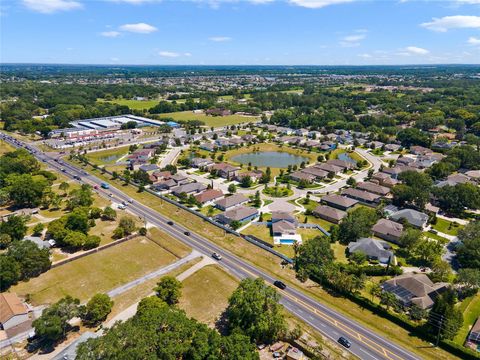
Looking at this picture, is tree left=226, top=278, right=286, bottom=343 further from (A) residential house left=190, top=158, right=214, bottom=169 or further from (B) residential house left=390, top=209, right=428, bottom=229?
(A) residential house left=190, top=158, right=214, bottom=169

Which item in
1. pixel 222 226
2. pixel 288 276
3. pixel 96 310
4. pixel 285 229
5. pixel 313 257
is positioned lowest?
pixel 288 276

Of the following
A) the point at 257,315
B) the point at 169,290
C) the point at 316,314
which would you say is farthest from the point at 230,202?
the point at 257,315

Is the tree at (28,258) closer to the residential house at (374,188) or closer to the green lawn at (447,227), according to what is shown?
the residential house at (374,188)

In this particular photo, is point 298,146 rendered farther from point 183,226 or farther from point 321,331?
point 321,331

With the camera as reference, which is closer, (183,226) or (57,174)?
(183,226)

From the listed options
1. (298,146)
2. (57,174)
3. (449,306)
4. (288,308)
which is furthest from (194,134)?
(449,306)

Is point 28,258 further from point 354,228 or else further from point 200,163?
point 200,163
